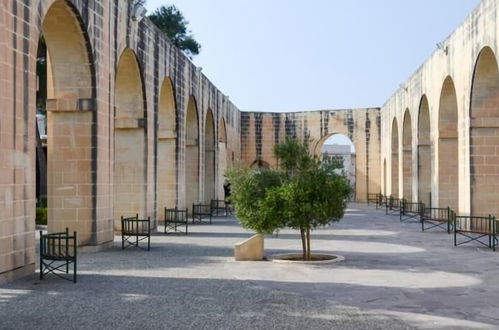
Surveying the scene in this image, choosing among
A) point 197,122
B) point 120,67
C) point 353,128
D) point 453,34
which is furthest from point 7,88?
point 353,128

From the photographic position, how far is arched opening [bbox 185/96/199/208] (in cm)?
2522

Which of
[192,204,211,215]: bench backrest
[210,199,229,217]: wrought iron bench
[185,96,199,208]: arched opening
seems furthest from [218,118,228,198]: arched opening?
[185,96,199,208]: arched opening

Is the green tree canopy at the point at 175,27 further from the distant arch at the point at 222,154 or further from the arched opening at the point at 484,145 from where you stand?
the arched opening at the point at 484,145

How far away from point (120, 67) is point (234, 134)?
64.0 ft

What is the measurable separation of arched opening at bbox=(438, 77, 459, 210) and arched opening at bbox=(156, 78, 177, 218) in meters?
8.68

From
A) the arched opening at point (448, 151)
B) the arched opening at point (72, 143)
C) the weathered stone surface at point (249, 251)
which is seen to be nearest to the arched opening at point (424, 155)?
the arched opening at point (448, 151)

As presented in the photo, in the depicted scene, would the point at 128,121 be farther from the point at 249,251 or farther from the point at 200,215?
the point at 249,251

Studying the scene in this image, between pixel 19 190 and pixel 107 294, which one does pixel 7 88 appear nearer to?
pixel 19 190

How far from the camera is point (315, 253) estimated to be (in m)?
12.9

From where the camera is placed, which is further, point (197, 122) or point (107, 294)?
point (197, 122)

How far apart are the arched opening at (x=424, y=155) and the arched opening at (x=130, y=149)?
12.3m

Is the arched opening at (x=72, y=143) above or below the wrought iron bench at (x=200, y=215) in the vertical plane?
above

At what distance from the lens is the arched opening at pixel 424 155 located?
984 inches

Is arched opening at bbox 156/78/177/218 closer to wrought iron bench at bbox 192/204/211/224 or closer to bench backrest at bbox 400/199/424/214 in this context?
wrought iron bench at bbox 192/204/211/224
